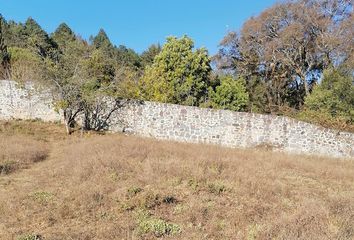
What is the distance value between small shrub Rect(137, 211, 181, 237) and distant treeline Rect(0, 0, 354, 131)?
1260 centimetres

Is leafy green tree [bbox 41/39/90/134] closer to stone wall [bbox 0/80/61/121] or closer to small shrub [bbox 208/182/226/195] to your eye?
stone wall [bbox 0/80/61/121]

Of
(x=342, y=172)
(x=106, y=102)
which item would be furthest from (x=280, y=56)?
(x=342, y=172)

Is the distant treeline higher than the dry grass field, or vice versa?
the distant treeline

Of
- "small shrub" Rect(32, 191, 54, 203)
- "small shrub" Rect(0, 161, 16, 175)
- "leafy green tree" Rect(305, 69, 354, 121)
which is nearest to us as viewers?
"small shrub" Rect(32, 191, 54, 203)

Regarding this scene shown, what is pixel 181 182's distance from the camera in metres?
10.3

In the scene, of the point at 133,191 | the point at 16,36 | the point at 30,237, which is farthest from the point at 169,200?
the point at 16,36

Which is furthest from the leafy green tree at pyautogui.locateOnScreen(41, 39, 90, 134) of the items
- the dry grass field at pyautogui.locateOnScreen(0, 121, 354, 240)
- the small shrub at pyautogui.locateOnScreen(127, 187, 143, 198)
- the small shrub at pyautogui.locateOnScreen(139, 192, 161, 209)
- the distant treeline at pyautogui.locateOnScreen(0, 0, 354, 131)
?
the small shrub at pyautogui.locateOnScreen(139, 192, 161, 209)

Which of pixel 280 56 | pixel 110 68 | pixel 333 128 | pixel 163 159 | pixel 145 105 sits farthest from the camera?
pixel 280 56

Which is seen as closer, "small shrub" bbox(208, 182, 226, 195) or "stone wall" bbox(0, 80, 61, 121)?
"small shrub" bbox(208, 182, 226, 195)

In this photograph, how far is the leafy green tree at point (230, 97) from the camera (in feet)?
95.2

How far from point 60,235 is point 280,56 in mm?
26886

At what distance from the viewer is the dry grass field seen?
6805 millimetres

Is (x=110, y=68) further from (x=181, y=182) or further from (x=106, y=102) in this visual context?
(x=181, y=182)

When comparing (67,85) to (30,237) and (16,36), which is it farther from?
(16,36)
